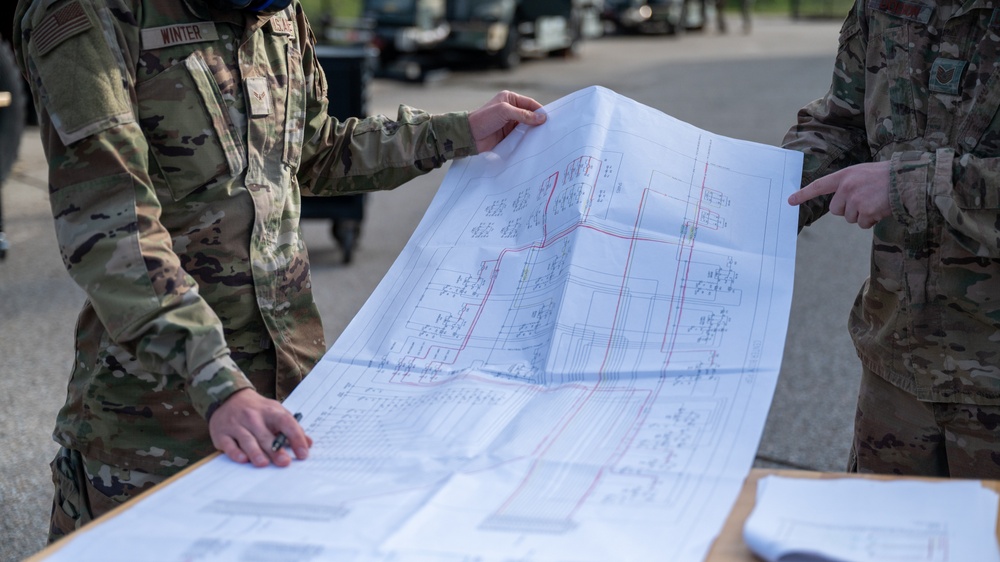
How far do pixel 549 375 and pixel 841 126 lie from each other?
0.87m

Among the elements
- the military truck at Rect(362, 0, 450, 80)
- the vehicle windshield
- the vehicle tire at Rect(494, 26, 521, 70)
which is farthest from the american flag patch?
the vehicle tire at Rect(494, 26, 521, 70)

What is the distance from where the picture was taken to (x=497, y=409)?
1.49 metres

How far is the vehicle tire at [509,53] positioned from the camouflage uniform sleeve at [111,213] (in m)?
13.6

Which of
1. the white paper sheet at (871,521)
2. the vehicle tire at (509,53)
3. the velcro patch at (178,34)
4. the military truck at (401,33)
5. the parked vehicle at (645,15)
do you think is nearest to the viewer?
the white paper sheet at (871,521)

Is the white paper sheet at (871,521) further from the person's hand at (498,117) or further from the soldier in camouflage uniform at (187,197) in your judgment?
the person's hand at (498,117)

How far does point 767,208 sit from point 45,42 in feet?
4.06

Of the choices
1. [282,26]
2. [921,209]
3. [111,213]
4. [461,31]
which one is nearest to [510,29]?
[461,31]

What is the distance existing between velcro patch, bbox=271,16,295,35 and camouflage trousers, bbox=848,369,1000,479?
4.26 ft

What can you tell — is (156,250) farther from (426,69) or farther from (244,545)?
(426,69)

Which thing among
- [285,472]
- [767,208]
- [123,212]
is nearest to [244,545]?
[285,472]

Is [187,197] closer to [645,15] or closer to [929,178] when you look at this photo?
[929,178]

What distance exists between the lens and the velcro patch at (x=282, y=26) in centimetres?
179

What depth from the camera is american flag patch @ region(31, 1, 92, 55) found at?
4.88 feet

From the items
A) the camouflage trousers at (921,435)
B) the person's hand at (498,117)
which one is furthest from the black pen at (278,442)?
the camouflage trousers at (921,435)
